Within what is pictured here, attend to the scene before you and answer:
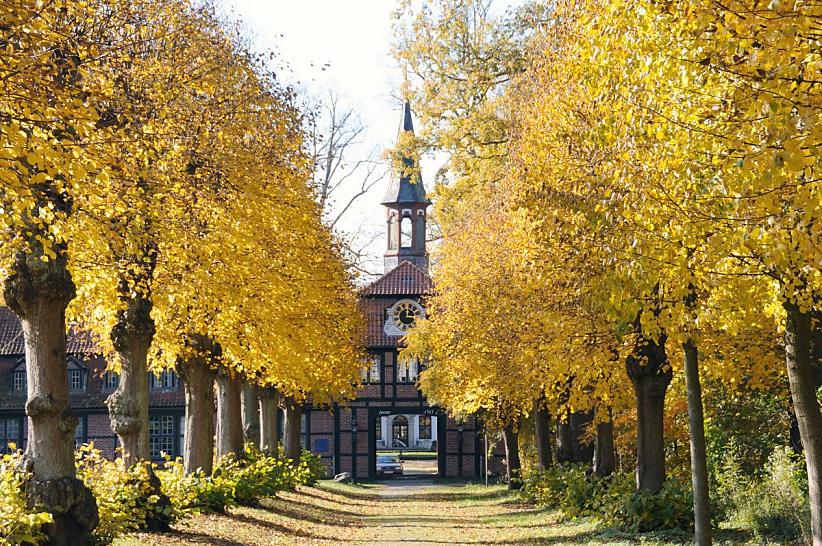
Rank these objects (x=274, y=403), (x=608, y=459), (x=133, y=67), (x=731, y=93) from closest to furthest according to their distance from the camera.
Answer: (x=731, y=93)
(x=133, y=67)
(x=608, y=459)
(x=274, y=403)

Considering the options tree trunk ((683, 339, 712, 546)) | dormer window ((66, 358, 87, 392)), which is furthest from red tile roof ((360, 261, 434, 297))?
tree trunk ((683, 339, 712, 546))

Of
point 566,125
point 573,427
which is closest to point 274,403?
point 573,427

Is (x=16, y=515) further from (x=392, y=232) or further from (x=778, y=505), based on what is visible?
(x=392, y=232)

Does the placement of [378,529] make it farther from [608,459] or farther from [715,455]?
[715,455]

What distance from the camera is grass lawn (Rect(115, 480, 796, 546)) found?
1730 cm

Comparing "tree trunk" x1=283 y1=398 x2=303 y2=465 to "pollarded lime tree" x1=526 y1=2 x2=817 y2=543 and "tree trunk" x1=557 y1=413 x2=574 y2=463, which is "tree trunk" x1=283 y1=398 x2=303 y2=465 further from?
"pollarded lime tree" x1=526 y1=2 x2=817 y2=543

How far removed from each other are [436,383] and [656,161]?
2777cm

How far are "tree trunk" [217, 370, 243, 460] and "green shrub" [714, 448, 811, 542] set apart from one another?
12015 millimetres

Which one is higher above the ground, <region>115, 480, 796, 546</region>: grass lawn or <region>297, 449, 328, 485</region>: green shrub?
<region>297, 449, 328, 485</region>: green shrub

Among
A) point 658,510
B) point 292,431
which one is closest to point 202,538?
point 658,510

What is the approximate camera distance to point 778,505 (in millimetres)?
15594

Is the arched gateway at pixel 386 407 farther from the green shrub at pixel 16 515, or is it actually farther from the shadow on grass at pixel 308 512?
the green shrub at pixel 16 515

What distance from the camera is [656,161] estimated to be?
1100 centimetres

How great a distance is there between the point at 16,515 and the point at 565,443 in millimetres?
20499
